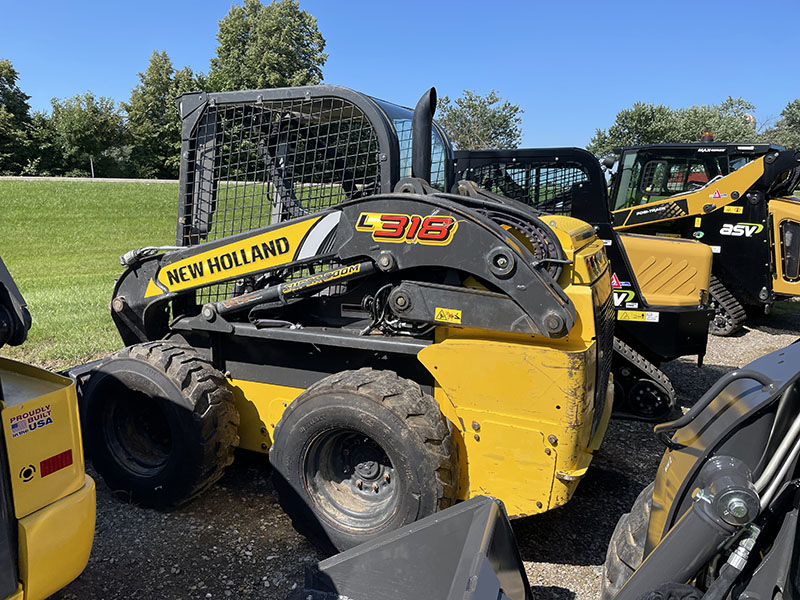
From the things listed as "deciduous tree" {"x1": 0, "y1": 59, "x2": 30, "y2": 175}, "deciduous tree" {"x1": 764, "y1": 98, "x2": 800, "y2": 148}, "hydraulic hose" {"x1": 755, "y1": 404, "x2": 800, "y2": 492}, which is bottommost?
"hydraulic hose" {"x1": 755, "y1": 404, "x2": 800, "y2": 492}

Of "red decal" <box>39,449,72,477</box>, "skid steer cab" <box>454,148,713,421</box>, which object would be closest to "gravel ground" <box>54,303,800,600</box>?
"skid steer cab" <box>454,148,713,421</box>

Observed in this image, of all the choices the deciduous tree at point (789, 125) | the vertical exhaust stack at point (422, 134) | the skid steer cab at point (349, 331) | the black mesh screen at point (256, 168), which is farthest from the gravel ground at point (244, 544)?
the deciduous tree at point (789, 125)

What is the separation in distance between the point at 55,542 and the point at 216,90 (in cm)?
4549

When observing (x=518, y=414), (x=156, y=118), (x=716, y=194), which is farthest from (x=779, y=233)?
(x=156, y=118)

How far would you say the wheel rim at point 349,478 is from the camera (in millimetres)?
3350

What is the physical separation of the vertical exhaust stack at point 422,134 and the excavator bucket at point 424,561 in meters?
1.94

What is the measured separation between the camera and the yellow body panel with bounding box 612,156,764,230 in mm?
8648

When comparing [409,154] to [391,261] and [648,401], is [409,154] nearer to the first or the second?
[391,261]

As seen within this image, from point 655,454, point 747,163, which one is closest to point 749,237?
point 747,163

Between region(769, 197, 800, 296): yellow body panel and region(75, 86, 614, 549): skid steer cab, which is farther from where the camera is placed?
region(769, 197, 800, 296): yellow body panel

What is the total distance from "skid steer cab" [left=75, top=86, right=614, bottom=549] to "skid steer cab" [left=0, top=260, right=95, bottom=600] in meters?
1.12

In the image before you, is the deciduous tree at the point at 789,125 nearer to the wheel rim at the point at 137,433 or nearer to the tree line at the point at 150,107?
the tree line at the point at 150,107

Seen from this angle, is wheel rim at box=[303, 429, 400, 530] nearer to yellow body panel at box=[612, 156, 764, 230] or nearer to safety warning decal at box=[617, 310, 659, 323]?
safety warning decal at box=[617, 310, 659, 323]

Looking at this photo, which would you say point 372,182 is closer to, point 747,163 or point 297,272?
point 297,272
